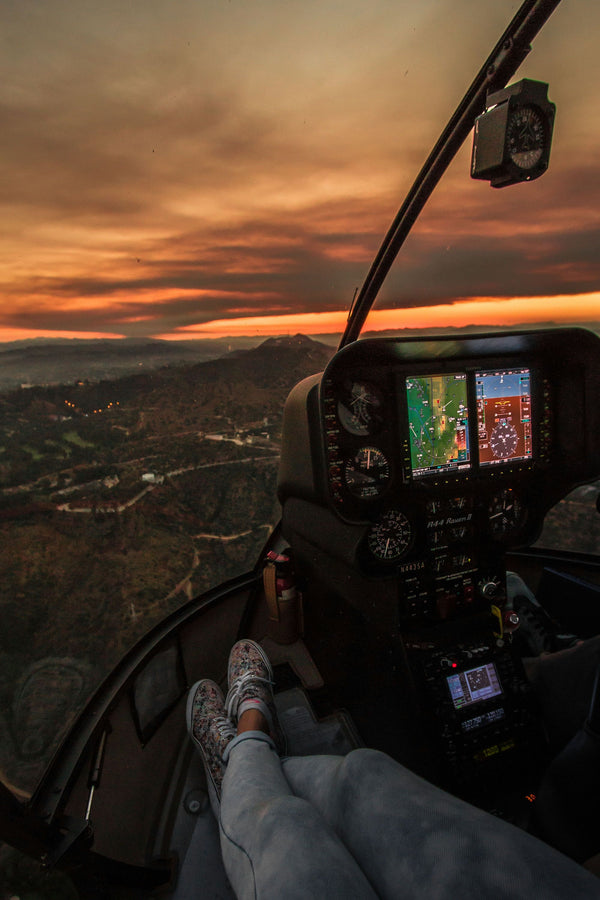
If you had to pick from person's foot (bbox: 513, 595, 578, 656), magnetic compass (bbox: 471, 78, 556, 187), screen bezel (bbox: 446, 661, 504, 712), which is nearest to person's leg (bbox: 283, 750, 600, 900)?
screen bezel (bbox: 446, 661, 504, 712)

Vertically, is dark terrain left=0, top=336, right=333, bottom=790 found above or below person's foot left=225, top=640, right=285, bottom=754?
above

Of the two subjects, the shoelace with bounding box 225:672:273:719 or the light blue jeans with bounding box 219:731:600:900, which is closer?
the light blue jeans with bounding box 219:731:600:900

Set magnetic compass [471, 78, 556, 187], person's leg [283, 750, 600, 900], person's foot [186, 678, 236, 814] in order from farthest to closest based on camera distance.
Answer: person's foot [186, 678, 236, 814], magnetic compass [471, 78, 556, 187], person's leg [283, 750, 600, 900]

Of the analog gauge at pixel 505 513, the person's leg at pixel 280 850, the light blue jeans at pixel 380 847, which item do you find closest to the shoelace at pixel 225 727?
the person's leg at pixel 280 850

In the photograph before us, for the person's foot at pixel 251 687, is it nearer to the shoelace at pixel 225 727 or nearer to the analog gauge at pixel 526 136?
the shoelace at pixel 225 727

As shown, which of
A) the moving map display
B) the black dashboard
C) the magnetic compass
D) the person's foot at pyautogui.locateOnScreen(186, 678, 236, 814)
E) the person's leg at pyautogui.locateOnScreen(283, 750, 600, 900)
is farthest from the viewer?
the moving map display

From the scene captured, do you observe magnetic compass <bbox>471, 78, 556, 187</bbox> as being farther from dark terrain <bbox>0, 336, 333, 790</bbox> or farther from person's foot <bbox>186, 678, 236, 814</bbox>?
person's foot <bbox>186, 678, 236, 814</bbox>
